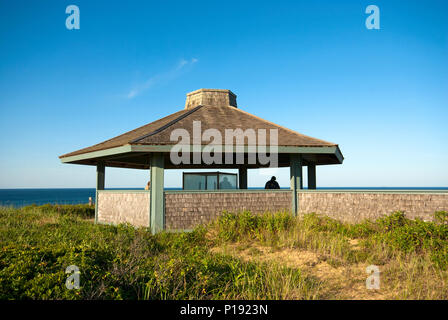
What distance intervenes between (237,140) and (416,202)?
6012 mm

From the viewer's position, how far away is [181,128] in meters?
12.2

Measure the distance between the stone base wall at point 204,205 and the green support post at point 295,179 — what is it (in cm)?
81

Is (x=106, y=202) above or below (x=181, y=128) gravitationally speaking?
below

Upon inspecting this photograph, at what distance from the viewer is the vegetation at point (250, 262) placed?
4992mm

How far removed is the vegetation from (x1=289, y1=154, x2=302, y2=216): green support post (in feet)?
3.97

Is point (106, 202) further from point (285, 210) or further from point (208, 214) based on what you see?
point (285, 210)

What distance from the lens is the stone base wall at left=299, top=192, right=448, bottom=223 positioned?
360 inches

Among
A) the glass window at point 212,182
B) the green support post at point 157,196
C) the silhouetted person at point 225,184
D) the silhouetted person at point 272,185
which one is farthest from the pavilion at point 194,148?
the silhouetted person at point 225,184

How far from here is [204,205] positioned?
11.3 m

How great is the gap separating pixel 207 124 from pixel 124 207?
4.79 metres

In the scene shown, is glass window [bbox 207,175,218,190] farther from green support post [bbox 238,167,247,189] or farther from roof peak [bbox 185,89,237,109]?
roof peak [bbox 185,89,237,109]

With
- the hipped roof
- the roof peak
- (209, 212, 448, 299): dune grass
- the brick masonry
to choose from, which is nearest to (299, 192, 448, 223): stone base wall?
the brick masonry
